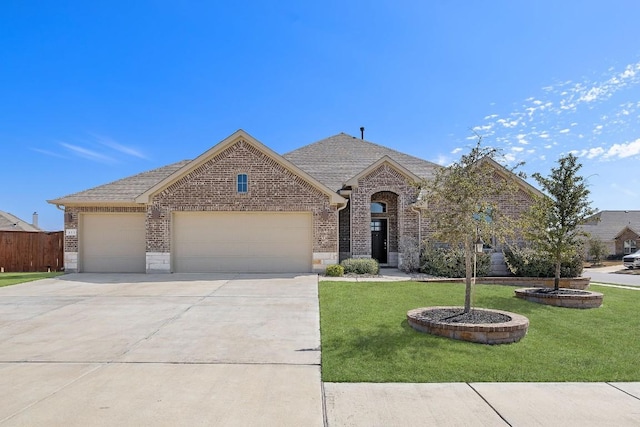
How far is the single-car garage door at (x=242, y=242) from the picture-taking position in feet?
52.1

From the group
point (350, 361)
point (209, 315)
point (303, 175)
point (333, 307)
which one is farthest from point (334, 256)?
point (350, 361)

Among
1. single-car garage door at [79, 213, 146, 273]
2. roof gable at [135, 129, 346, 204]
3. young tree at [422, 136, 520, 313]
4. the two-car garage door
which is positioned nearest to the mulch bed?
young tree at [422, 136, 520, 313]

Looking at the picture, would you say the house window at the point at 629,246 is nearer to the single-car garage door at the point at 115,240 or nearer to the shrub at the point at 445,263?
the shrub at the point at 445,263

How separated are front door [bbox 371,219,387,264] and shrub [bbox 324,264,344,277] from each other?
438cm

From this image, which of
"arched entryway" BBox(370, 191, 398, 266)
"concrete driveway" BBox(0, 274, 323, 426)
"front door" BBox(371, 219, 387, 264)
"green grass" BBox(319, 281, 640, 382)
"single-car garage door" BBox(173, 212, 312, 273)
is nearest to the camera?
"concrete driveway" BBox(0, 274, 323, 426)

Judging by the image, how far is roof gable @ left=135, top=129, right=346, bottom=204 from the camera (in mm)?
15484

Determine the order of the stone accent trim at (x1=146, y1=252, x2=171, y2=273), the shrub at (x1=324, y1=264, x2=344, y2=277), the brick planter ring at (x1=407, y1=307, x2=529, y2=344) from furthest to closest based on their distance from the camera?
1. the stone accent trim at (x1=146, y1=252, x2=171, y2=273)
2. the shrub at (x1=324, y1=264, x2=344, y2=277)
3. the brick planter ring at (x1=407, y1=307, x2=529, y2=344)

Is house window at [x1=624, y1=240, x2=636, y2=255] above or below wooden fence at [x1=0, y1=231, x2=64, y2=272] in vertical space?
below

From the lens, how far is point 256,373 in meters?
5.44

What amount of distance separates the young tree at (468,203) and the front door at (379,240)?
37.3ft

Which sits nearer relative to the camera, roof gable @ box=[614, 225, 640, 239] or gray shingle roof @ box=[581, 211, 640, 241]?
roof gable @ box=[614, 225, 640, 239]

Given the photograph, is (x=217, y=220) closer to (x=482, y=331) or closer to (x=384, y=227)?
(x=384, y=227)

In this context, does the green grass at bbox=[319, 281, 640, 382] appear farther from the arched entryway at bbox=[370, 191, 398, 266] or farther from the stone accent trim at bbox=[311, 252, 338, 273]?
the arched entryway at bbox=[370, 191, 398, 266]

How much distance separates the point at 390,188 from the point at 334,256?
14.5 feet
